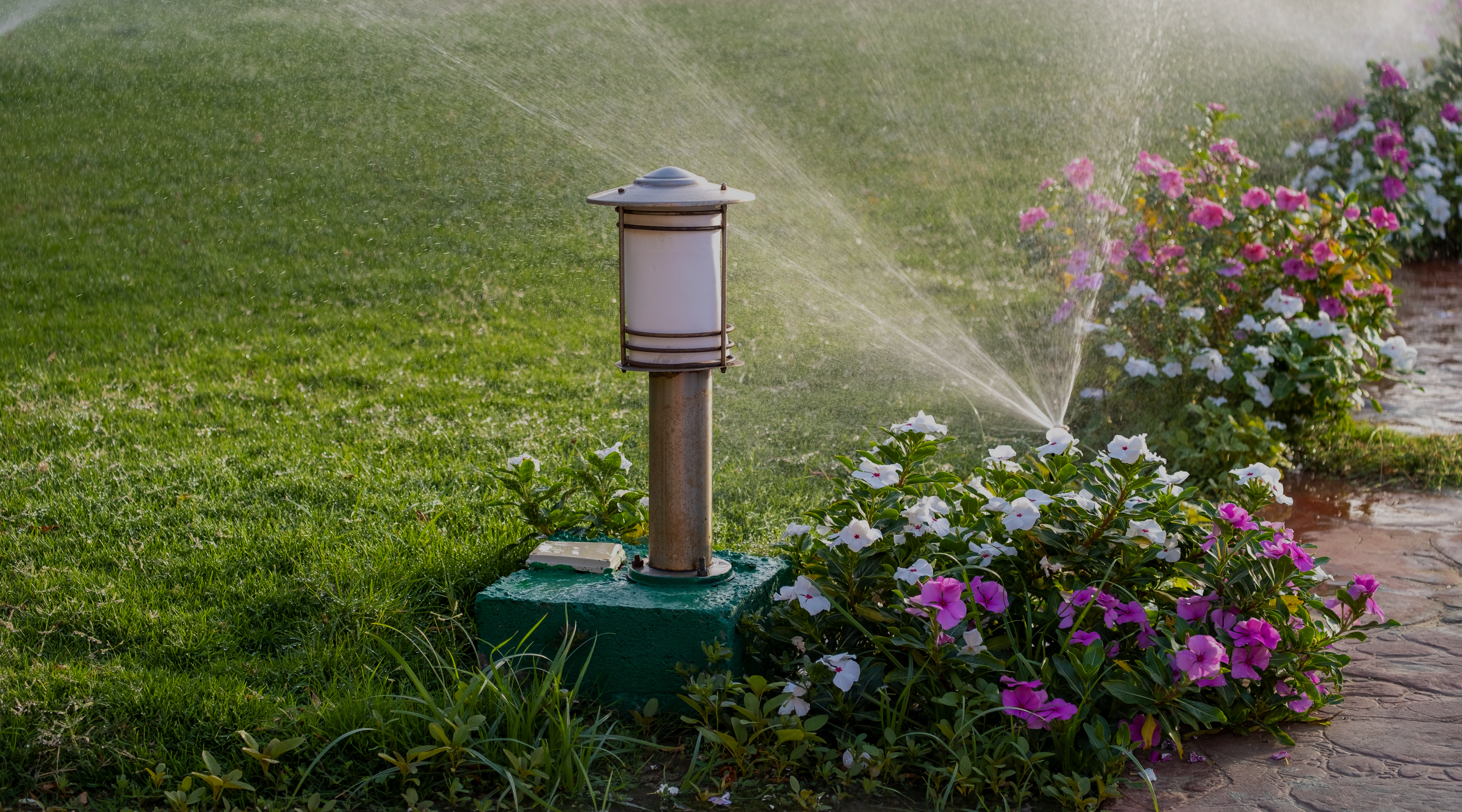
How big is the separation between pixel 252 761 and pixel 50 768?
1.34 feet

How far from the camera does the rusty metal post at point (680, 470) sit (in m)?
2.76

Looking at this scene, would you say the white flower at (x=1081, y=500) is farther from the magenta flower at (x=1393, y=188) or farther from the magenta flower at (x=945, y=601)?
the magenta flower at (x=1393, y=188)

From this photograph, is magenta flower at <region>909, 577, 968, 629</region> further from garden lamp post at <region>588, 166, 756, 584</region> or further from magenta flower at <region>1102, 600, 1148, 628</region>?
garden lamp post at <region>588, 166, 756, 584</region>

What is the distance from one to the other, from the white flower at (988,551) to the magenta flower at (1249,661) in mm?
501

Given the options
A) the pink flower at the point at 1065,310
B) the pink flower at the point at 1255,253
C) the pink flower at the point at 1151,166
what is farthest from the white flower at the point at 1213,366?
the pink flower at the point at 1151,166

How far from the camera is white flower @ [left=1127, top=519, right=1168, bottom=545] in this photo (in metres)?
2.61

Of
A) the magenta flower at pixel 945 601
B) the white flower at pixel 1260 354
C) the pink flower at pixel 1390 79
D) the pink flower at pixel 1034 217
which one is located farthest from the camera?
the pink flower at pixel 1390 79

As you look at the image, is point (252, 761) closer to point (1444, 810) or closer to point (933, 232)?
point (1444, 810)

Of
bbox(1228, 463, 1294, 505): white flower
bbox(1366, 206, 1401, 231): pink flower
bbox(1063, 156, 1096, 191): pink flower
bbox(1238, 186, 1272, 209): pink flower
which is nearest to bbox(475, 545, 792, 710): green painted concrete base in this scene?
bbox(1228, 463, 1294, 505): white flower

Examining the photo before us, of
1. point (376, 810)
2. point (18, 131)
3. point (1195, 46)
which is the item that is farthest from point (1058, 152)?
point (376, 810)

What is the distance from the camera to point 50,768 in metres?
2.45

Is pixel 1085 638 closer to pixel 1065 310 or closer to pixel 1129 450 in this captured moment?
pixel 1129 450

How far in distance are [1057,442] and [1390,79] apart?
21.6 ft

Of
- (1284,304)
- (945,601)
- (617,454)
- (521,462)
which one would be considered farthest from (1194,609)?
(1284,304)
